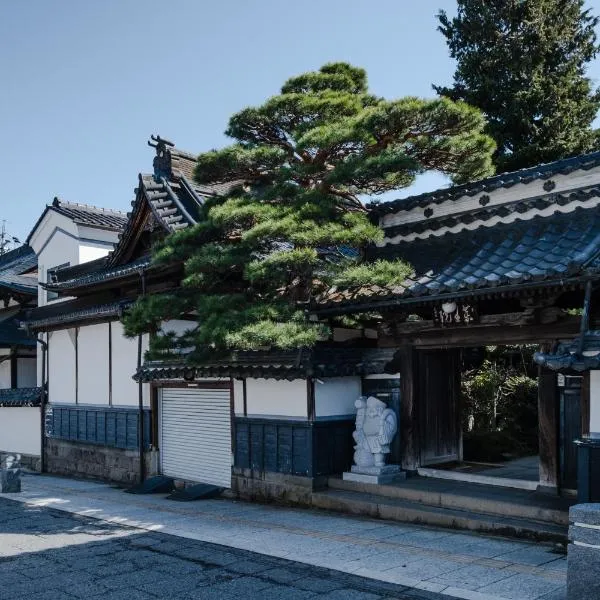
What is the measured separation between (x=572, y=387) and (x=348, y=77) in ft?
25.2

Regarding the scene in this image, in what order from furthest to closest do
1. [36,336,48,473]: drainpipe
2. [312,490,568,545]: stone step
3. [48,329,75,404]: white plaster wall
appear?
1. [36,336,48,473]: drainpipe
2. [48,329,75,404]: white plaster wall
3. [312,490,568,545]: stone step

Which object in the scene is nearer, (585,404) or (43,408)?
(585,404)

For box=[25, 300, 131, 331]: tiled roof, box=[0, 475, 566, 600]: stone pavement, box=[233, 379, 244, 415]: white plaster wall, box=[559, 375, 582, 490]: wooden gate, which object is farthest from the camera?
box=[25, 300, 131, 331]: tiled roof

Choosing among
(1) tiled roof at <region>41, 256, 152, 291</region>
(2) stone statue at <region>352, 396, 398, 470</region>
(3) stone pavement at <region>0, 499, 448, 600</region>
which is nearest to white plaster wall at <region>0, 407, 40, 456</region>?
(1) tiled roof at <region>41, 256, 152, 291</region>

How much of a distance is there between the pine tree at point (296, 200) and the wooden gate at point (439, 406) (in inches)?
110

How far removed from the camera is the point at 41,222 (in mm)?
24938

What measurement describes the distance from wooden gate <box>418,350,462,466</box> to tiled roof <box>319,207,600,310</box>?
2.05 meters

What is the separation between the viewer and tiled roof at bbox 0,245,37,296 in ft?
85.9

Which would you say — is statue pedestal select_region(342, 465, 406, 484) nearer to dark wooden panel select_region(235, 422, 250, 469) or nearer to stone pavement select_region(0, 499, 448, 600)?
dark wooden panel select_region(235, 422, 250, 469)

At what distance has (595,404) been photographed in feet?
30.4

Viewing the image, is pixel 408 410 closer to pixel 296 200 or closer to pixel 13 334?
pixel 296 200

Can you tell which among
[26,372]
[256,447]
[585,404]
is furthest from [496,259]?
[26,372]

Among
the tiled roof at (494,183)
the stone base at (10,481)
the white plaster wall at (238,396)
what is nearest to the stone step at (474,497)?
the white plaster wall at (238,396)

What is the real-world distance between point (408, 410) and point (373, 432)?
0.90m
